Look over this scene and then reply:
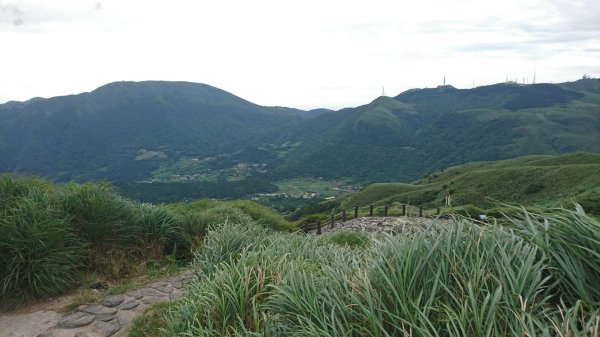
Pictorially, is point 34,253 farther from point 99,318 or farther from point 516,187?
point 516,187

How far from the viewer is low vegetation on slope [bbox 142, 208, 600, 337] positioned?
2326 millimetres

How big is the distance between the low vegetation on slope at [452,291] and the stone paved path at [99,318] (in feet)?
7.30

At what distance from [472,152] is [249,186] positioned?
109787mm

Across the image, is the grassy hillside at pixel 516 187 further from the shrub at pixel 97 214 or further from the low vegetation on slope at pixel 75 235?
the shrub at pixel 97 214

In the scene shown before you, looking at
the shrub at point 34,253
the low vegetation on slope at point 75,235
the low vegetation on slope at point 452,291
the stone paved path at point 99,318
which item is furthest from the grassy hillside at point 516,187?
the low vegetation on slope at point 452,291

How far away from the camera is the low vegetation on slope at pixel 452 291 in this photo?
7.63 ft

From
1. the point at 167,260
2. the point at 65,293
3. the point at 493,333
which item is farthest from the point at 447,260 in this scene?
the point at 167,260

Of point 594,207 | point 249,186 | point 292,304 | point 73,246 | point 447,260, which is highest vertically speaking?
point 447,260

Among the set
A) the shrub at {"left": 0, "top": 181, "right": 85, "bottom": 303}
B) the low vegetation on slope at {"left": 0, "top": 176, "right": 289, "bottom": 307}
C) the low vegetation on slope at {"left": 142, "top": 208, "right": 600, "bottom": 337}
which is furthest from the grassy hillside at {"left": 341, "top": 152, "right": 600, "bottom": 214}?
the low vegetation on slope at {"left": 142, "top": 208, "right": 600, "bottom": 337}

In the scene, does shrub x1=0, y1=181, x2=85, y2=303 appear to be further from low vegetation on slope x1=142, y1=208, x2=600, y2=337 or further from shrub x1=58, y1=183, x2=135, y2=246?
low vegetation on slope x1=142, y1=208, x2=600, y2=337

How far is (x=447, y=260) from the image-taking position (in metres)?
2.80

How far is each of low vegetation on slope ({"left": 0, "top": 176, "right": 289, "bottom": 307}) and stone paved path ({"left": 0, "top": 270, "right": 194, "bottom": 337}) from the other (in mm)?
654

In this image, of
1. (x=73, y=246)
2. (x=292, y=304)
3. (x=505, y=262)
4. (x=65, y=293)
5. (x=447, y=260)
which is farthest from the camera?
(x=73, y=246)

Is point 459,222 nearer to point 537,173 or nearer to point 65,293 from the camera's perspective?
point 65,293
